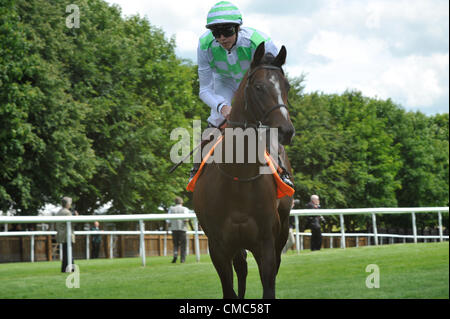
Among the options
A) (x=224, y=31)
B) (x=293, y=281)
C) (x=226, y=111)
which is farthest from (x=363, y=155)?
(x=224, y=31)

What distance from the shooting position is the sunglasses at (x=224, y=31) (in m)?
3.37

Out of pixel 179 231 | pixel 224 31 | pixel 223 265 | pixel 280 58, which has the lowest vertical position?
pixel 179 231

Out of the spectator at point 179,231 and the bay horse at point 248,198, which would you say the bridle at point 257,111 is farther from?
the spectator at point 179,231

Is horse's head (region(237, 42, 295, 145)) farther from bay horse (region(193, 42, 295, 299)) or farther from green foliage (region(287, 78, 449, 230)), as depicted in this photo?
green foliage (region(287, 78, 449, 230))

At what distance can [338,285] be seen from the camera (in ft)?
35.7

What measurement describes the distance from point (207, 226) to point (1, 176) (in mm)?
21580

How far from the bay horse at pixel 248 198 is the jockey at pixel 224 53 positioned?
0.14m

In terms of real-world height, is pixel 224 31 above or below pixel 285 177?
above

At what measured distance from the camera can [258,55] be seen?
352 centimetres

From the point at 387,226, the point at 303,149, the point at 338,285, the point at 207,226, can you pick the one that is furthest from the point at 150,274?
the point at 387,226

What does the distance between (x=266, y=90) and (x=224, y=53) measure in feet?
1.29

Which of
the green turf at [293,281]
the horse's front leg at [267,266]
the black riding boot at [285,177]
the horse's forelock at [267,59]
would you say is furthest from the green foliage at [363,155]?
the horse's forelock at [267,59]

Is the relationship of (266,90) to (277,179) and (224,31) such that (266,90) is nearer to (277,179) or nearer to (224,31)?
(224,31)
